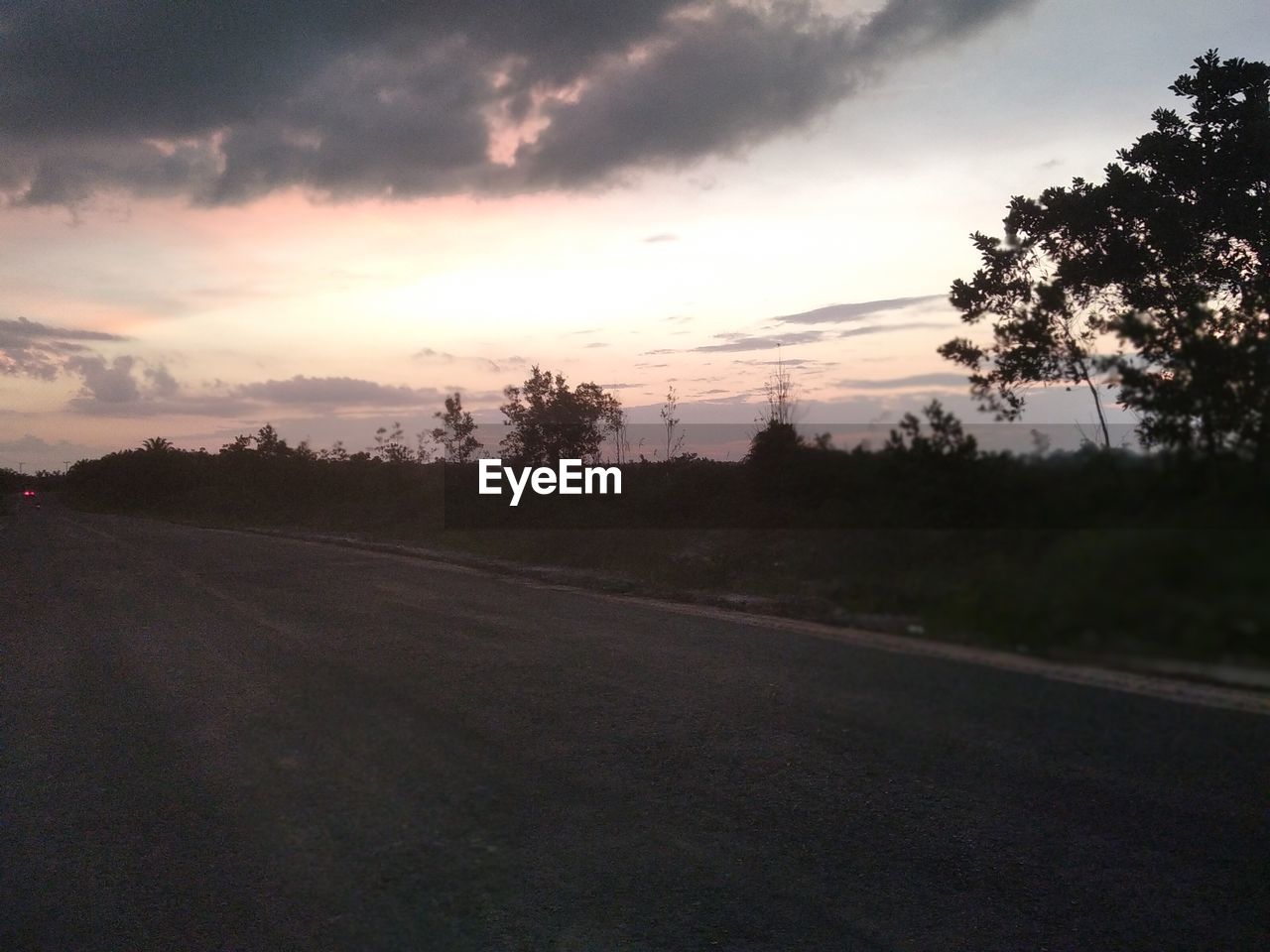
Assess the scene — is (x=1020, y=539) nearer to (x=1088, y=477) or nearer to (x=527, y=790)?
(x=1088, y=477)

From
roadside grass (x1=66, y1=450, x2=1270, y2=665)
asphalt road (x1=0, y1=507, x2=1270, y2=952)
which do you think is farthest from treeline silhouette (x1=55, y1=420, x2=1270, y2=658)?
asphalt road (x1=0, y1=507, x2=1270, y2=952)

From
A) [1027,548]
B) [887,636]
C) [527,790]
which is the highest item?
[1027,548]

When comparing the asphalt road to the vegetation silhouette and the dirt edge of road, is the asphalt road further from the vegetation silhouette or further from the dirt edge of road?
the vegetation silhouette

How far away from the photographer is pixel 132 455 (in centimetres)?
10550

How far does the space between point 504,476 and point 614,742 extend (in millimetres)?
20695

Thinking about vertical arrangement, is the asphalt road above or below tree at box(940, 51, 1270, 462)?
below

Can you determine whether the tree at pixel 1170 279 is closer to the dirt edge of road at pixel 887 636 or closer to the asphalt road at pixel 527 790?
the dirt edge of road at pixel 887 636

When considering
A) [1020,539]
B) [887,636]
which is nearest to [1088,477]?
[1020,539]

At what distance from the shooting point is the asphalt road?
18.5 m

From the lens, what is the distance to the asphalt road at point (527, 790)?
18.5 m

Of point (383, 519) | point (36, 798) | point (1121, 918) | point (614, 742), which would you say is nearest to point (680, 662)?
point (614, 742)

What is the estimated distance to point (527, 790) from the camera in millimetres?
20812

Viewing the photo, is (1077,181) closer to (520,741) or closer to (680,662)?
(680,662)

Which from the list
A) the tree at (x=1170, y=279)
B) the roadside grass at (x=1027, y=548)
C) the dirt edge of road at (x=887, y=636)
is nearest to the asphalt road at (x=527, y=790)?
the dirt edge of road at (x=887, y=636)
